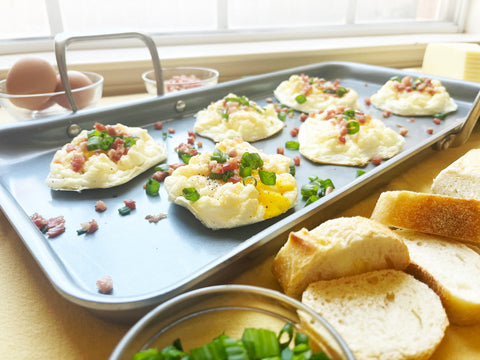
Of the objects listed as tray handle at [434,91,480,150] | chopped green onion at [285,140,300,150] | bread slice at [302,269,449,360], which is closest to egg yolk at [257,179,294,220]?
bread slice at [302,269,449,360]

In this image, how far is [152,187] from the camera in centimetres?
191

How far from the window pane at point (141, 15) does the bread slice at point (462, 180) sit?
3120 millimetres

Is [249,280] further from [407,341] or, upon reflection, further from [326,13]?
[326,13]

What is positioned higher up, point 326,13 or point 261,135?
point 326,13

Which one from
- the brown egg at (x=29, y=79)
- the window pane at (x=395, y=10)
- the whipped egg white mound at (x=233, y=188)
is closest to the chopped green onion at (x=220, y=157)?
the whipped egg white mound at (x=233, y=188)

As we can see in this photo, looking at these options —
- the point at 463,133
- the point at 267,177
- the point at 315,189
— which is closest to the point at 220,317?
the point at 267,177

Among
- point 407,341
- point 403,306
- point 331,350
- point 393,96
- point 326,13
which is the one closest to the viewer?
point 331,350

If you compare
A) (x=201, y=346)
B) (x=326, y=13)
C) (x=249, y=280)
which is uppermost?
(x=326, y=13)

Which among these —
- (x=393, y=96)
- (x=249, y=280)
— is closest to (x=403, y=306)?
(x=249, y=280)

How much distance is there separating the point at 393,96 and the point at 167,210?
6.56 feet

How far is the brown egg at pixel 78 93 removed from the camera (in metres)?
2.52

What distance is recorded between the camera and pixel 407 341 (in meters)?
1.08

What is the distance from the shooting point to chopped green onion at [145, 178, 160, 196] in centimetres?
191

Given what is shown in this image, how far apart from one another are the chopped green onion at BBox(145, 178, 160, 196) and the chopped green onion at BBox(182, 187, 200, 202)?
0.74 ft
